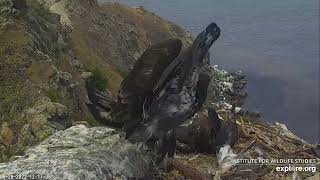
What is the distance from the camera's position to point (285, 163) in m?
13.2

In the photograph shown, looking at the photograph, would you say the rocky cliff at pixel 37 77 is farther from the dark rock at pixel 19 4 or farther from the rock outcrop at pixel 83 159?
the rock outcrop at pixel 83 159

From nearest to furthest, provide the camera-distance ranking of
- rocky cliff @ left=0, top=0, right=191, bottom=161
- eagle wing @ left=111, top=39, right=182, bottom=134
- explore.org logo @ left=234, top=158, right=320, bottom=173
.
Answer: eagle wing @ left=111, top=39, right=182, bottom=134 < explore.org logo @ left=234, top=158, right=320, bottom=173 < rocky cliff @ left=0, top=0, right=191, bottom=161

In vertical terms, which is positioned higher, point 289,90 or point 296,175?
point 296,175

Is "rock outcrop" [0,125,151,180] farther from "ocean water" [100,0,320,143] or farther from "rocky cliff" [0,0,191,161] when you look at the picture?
"ocean water" [100,0,320,143]

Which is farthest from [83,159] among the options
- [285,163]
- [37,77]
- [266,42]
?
[266,42]

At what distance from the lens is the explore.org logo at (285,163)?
12.7 meters

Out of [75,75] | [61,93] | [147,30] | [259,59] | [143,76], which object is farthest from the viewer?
[147,30]

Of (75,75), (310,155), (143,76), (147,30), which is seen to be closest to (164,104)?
(143,76)

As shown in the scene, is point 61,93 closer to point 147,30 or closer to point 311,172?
point 311,172

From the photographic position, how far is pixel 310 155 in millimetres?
15305

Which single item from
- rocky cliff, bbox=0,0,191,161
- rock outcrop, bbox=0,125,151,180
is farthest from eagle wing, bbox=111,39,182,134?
rocky cliff, bbox=0,0,191,161

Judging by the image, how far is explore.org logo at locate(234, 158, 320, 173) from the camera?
41.8 ft

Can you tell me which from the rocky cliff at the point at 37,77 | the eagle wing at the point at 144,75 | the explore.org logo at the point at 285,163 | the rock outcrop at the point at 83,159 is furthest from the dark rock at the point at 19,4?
the explore.org logo at the point at 285,163

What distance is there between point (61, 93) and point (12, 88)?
176 centimetres
